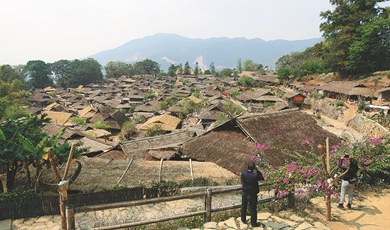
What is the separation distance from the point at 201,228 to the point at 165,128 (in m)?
18.8

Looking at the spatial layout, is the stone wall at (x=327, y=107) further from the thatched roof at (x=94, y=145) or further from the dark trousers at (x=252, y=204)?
the dark trousers at (x=252, y=204)

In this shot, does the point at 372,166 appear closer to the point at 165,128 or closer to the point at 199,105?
→ the point at 165,128

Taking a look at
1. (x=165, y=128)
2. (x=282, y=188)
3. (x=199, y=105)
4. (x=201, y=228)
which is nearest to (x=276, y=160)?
(x=282, y=188)

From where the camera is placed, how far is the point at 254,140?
1030cm

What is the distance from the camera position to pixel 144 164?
948 cm

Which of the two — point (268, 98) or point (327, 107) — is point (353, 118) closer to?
point (327, 107)

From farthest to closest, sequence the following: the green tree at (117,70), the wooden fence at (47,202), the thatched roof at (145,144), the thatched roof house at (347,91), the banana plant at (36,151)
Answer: the green tree at (117,70)
the thatched roof house at (347,91)
the thatched roof at (145,144)
the banana plant at (36,151)
the wooden fence at (47,202)

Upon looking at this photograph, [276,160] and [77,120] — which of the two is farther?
→ [77,120]

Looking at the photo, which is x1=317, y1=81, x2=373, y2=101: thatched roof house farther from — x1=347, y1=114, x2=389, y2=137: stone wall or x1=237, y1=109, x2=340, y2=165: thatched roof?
x1=237, y1=109, x2=340, y2=165: thatched roof

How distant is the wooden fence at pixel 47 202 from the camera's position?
20.6ft

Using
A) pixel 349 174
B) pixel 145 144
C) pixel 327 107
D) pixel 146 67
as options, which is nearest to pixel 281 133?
pixel 349 174

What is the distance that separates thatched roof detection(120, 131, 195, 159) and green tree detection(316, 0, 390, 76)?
31210mm

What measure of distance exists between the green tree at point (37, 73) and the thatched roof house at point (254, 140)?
3201 inches

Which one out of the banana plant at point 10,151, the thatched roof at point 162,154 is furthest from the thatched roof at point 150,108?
the banana plant at point 10,151
